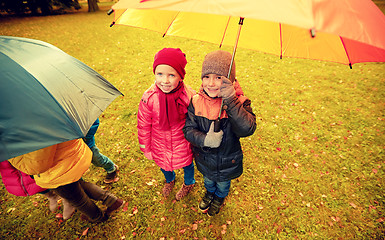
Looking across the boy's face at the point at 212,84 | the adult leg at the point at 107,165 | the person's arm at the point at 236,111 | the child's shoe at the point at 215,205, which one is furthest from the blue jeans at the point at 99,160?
the person's arm at the point at 236,111

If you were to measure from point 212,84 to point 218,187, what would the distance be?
1.71 m

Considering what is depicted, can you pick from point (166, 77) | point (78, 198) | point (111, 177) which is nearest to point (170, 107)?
point (166, 77)

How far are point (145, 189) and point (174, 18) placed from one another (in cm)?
316

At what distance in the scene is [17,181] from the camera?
203 cm

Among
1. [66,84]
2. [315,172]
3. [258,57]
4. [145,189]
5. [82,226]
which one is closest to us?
[66,84]

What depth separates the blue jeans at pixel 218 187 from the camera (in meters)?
2.66

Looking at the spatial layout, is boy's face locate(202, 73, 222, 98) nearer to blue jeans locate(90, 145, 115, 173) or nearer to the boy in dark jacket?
the boy in dark jacket

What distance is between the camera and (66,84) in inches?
68.1

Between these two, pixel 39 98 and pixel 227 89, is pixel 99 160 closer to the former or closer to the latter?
pixel 39 98

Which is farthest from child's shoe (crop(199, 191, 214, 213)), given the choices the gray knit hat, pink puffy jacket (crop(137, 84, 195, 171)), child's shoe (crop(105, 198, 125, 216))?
the gray knit hat

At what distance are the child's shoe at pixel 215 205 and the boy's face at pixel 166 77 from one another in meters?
2.02

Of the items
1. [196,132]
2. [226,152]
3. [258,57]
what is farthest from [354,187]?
[258,57]

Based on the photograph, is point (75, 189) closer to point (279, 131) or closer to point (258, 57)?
point (279, 131)

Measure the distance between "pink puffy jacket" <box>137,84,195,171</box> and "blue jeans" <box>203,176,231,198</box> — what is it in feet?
1.64
